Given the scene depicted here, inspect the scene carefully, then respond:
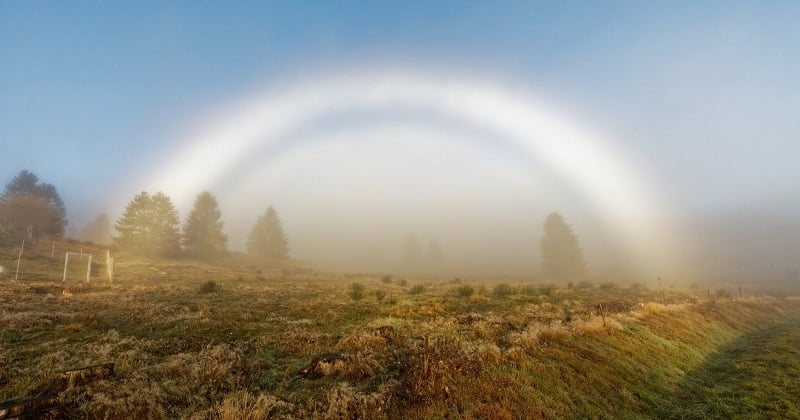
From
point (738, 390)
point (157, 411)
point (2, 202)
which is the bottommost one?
point (738, 390)

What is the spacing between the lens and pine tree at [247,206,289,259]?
3342 inches

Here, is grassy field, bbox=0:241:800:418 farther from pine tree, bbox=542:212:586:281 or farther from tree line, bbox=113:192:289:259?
pine tree, bbox=542:212:586:281

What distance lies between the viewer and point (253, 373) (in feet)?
31.5

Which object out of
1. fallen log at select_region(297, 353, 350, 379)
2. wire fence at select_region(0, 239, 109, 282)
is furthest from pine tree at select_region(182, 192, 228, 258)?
fallen log at select_region(297, 353, 350, 379)

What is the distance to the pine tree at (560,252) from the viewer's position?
256 feet

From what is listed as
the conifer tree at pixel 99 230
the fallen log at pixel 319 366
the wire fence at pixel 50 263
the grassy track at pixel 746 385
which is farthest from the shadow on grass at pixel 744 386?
the conifer tree at pixel 99 230

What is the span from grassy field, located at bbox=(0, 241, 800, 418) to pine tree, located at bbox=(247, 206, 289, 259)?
65.7m

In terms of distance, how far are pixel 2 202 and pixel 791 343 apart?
103m

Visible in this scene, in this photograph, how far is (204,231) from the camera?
239 feet

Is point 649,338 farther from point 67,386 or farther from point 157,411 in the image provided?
point 67,386

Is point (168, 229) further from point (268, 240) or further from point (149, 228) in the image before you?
point (268, 240)

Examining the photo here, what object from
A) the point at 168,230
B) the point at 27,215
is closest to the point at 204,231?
the point at 168,230

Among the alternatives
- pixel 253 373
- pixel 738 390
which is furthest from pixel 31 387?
pixel 738 390

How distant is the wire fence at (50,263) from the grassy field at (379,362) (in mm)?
15447
